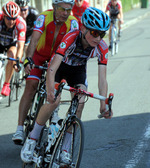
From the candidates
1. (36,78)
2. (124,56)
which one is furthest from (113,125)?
(124,56)

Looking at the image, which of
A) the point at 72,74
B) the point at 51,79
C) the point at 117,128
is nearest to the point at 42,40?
the point at 72,74

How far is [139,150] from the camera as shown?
18.7 feet

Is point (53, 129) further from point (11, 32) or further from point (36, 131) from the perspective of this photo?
point (11, 32)

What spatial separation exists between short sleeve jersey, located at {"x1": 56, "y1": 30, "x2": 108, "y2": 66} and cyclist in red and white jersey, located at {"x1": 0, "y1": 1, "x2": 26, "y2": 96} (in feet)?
8.66

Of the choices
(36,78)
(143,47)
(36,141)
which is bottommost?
(143,47)

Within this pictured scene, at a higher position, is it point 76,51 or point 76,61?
point 76,51

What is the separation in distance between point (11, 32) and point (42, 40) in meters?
2.17

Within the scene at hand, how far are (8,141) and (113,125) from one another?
1.66 m

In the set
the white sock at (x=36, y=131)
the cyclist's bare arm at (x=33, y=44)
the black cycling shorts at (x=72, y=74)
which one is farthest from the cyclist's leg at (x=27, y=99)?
the white sock at (x=36, y=131)

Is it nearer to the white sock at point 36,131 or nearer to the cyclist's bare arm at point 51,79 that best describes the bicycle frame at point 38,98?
the white sock at point 36,131

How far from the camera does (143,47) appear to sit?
53.6 ft

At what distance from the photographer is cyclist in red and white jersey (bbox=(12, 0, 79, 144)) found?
217 inches

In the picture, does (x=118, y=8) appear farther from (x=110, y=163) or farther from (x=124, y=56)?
(x=110, y=163)

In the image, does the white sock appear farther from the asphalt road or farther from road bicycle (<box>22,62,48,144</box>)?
the asphalt road
